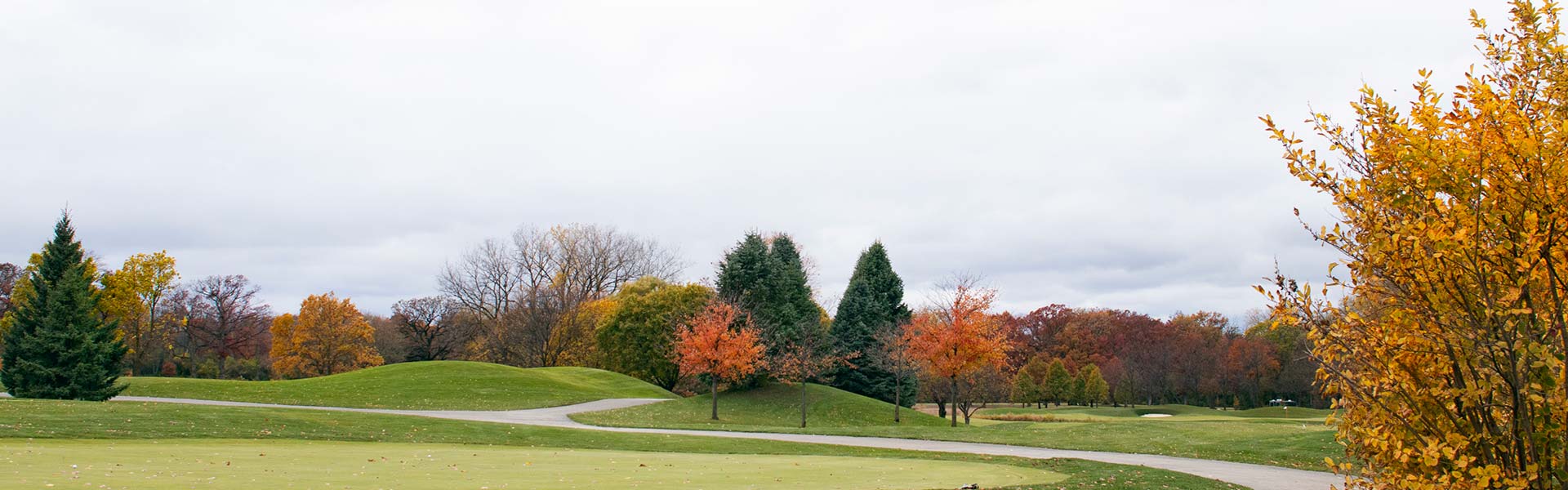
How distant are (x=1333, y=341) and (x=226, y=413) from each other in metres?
28.8

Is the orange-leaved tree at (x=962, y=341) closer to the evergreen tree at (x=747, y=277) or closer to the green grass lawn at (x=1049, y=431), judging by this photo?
the green grass lawn at (x=1049, y=431)

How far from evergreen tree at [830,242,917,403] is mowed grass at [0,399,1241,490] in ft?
80.9

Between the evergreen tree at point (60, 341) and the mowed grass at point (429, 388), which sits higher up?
the evergreen tree at point (60, 341)

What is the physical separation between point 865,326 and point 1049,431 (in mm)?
19502

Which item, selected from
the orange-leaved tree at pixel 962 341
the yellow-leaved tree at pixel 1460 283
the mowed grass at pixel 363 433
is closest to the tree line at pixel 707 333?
the orange-leaved tree at pixel 962 341

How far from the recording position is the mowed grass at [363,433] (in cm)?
1953

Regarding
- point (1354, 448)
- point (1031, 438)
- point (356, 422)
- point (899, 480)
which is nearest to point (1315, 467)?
point (1031, 438)

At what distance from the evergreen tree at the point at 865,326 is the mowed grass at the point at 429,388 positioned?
1073 cm

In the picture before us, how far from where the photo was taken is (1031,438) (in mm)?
28625

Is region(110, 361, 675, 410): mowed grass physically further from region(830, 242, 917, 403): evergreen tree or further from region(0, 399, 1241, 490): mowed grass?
region(0, 399, 1241, 490): mowed grass

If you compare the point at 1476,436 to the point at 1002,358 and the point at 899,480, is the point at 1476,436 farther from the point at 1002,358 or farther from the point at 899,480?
the point at 1002,358

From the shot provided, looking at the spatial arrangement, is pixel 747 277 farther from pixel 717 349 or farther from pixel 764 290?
pixel 717 349

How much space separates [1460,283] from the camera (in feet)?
13.3

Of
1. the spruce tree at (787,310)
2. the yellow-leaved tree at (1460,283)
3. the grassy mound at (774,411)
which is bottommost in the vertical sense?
the grassy mound at (774,411)
